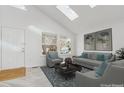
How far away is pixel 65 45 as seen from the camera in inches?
266

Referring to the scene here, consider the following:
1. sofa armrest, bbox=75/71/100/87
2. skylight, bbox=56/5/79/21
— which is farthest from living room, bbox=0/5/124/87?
sofa armrest, bbox=75/71/100/87

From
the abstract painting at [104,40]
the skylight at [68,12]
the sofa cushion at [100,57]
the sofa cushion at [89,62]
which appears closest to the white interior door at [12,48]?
the skylight at [68,12]

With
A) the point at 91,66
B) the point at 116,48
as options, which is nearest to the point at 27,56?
the point at 91,66

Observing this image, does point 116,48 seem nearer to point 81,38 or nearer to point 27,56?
point 81,38

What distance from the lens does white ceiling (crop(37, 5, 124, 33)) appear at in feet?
12.7

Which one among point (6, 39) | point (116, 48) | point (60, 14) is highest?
point (60, 14)

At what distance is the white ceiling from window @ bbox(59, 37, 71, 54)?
1203mm

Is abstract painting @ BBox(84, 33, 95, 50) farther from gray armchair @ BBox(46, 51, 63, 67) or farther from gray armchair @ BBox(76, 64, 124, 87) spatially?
gray armchair @ BBox(76, 64, 124, 87)

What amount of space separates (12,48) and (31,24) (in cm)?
155

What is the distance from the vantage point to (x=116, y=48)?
443 centimetres

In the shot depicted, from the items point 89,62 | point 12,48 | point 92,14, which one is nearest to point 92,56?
point 89,62

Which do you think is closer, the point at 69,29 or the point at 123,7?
the point at 123,7

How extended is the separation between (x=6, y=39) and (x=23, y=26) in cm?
102

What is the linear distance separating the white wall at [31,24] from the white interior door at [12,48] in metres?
0.25
